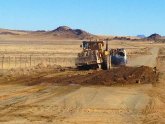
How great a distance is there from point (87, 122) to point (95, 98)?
7.49 meters

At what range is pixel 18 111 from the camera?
19.6m

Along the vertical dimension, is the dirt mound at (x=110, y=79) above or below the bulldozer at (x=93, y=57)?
below

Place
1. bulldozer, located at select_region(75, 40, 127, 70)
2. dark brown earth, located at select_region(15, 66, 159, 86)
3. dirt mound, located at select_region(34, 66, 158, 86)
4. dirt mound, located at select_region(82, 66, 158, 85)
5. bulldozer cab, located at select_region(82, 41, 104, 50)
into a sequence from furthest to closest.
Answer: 1. bulldozer cab, located at select_region(82, 41, 104, 50)
2. bulldozer, located at select_region(75, 40, 127, 70)
3. dirt mound, located at select_region(82, 66, 158, 85)
4. dirt mound, located at select_region(34, 66, 158, 86)
5. dark brown earth, located at select_region(15, 66, 159, 86)

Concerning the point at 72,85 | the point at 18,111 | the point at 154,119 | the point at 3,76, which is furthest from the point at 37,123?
the point at 3,76

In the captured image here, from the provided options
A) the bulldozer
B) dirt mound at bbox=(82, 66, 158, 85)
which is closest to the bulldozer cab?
the bulldozer

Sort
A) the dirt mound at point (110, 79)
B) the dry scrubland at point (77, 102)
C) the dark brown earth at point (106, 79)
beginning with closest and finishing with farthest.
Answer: the dry scrubland at point (77, 102) → the dark brown earth at point (106, 79) → the dirt mound at point (110, 79)

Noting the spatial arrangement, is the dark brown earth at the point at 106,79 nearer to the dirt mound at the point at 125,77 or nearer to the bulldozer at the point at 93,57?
the dirt mound at the point at 125,77

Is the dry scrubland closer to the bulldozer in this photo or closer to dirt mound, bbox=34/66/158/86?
dirt mound, bbox=34/66/158/86

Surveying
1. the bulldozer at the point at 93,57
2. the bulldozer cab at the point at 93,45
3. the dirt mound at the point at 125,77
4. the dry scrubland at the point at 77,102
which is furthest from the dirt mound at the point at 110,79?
the bulldozer cab at the point at 93,45

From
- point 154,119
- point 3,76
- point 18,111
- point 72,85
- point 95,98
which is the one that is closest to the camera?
point 154,119

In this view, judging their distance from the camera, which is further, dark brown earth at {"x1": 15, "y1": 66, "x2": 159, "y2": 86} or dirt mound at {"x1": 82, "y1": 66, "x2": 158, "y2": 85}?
dirt mound at {"x1": 82, "y1": 66, "x2": 158, "y2": 85}

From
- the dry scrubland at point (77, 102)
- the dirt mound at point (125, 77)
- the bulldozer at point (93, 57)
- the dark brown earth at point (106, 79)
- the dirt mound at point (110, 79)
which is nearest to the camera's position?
the dry scrubland at point (77, 102)

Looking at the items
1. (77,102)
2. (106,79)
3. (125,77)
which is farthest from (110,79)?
(77,102)

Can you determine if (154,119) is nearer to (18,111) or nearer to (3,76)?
(18,111)
